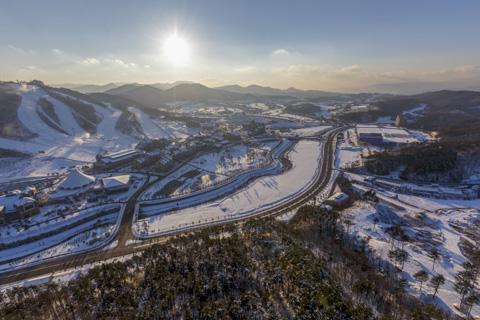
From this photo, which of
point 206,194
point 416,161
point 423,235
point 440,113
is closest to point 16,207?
point 206,194

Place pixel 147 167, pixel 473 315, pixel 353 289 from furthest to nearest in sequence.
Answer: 1. pixel 147 167
2. pixel 353 289
3. pixel 473 315

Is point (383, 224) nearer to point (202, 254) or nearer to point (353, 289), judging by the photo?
point (353, 289)

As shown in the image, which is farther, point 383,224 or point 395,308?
point 383,224

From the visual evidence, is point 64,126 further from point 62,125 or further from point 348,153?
point 348,153

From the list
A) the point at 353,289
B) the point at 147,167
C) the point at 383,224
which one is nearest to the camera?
the point at 353,289

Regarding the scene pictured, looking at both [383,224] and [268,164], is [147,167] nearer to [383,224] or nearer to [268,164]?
[268,164]

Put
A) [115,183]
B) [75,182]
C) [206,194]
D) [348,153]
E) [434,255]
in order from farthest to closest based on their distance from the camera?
[348,153], [115,183], [75,182], [206,194], [434,255]

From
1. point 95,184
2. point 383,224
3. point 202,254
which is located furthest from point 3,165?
point 383,224
